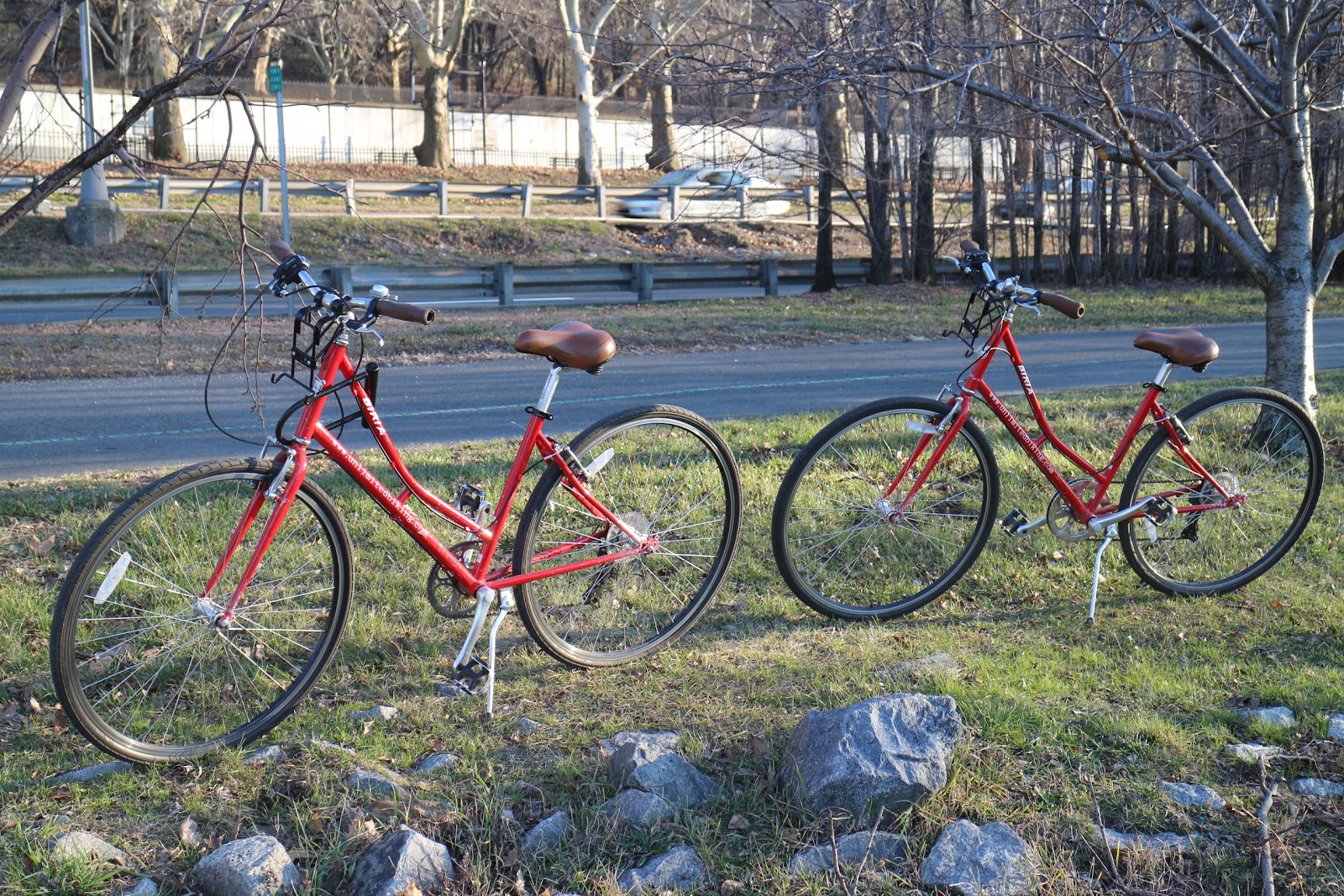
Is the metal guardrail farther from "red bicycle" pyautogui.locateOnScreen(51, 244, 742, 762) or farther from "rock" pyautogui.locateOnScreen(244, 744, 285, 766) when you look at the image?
"rock" pyautogui.locateOnScreen(244, 744, 285, 766)

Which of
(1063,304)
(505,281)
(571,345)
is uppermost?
(505,281)

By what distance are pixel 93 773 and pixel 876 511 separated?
3.15 metres

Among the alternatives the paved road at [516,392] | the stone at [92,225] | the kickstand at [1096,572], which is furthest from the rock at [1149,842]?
the stone at [92,225]

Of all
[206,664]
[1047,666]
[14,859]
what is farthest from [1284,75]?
[14,859]

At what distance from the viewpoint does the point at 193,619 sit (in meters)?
3.83

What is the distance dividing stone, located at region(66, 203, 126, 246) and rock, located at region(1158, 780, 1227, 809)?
24.7 meters

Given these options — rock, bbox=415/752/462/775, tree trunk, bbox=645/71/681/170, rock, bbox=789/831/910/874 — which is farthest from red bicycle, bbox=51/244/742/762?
tree trunk, bbox=645/71/681/170

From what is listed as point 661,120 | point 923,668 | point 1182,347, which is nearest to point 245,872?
point 923,668

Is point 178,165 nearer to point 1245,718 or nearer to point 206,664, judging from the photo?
point 206,664

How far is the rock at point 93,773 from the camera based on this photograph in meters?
3.73

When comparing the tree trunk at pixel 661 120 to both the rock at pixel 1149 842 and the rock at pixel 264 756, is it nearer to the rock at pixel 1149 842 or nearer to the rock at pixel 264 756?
the rock at pixel 264 756

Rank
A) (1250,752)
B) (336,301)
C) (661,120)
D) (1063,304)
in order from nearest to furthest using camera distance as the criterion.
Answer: (336,301) → (1250,752) → (1063,304) → (661,120)

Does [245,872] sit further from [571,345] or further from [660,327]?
[660,327]

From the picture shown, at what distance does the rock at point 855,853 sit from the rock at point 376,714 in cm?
159
